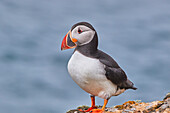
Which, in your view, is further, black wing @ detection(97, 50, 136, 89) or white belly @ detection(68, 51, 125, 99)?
black wing @ detection(97, 50, 136, 89)

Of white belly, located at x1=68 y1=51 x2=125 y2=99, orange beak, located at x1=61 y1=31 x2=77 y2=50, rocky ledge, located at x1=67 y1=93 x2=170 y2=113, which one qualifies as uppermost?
orange beak, located at x1=61 y1=31 x2=77 y2=50

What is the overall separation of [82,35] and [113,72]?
141 centimetres

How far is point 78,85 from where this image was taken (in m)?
10.5

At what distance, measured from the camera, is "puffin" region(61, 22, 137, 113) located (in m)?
10.1

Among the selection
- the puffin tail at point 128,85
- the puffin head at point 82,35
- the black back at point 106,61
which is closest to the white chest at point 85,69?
the black back at point 106,61

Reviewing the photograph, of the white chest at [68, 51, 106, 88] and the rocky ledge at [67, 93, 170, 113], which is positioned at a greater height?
the white chest at [68, 51, 106, 88]

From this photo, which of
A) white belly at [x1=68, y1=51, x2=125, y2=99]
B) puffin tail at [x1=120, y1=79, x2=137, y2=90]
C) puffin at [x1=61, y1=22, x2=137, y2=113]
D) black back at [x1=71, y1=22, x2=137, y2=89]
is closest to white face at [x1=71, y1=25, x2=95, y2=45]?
puffin at [x1=61, y1=22, x2=137, y2=113]

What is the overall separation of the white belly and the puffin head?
0.34 metres

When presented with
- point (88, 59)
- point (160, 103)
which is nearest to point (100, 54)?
point (88, 59)

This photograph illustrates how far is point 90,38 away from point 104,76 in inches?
47.2

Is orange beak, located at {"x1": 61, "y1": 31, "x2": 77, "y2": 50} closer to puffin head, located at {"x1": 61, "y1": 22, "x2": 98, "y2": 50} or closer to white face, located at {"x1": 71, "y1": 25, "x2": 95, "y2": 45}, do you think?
puffin head, located at {"x1": 61, "y1": 22, "x2": 98, "y2": 50}

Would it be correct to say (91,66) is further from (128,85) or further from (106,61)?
(128,85)

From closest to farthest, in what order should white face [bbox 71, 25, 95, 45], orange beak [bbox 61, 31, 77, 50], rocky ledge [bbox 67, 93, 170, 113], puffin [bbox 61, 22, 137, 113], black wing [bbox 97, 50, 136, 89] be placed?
rocky ledge [bbox 67, 93, 170, 113] → puffin [bbox 61, 22, 137, 113] → black wing [bbox 97, 50, 136, 89] → white face [bbox 71, 25, 95, 45] → orange beak [bbox 61, 31, 77, 50]

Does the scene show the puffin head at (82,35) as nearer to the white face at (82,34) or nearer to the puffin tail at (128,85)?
the white face at (82,34)
